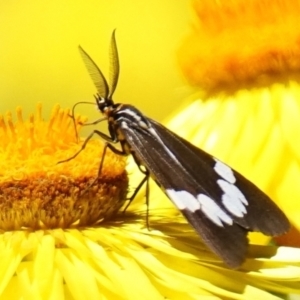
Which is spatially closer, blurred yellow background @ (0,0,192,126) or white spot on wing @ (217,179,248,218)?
white spot on wing @ (217,179,248,218)

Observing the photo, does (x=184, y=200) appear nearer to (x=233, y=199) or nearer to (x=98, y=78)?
(x=233, y=199)

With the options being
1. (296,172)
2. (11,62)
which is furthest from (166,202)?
(11,62)

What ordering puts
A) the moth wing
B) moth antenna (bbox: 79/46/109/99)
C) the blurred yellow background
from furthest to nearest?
the blurred yellow background, moth antenna (bbox: 79/46/109/99), the moth wing

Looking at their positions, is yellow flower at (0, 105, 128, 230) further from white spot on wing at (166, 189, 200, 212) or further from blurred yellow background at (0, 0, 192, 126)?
blurred yellow background at (0, 0, 192, 126)

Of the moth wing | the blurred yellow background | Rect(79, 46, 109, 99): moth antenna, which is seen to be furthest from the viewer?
the blurred yellow background

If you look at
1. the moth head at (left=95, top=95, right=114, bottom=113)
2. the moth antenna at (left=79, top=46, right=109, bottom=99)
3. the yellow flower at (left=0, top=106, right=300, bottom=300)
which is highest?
the moth antenna at (left=79, top=46, right=109, bottom=99)

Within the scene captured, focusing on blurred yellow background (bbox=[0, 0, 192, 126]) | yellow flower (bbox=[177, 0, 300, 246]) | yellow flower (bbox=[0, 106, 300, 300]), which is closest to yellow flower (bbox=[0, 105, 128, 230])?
yellow flower (bbox=[0, 106, 300, 300])

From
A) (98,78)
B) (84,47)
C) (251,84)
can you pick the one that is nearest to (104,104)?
(98,78)
